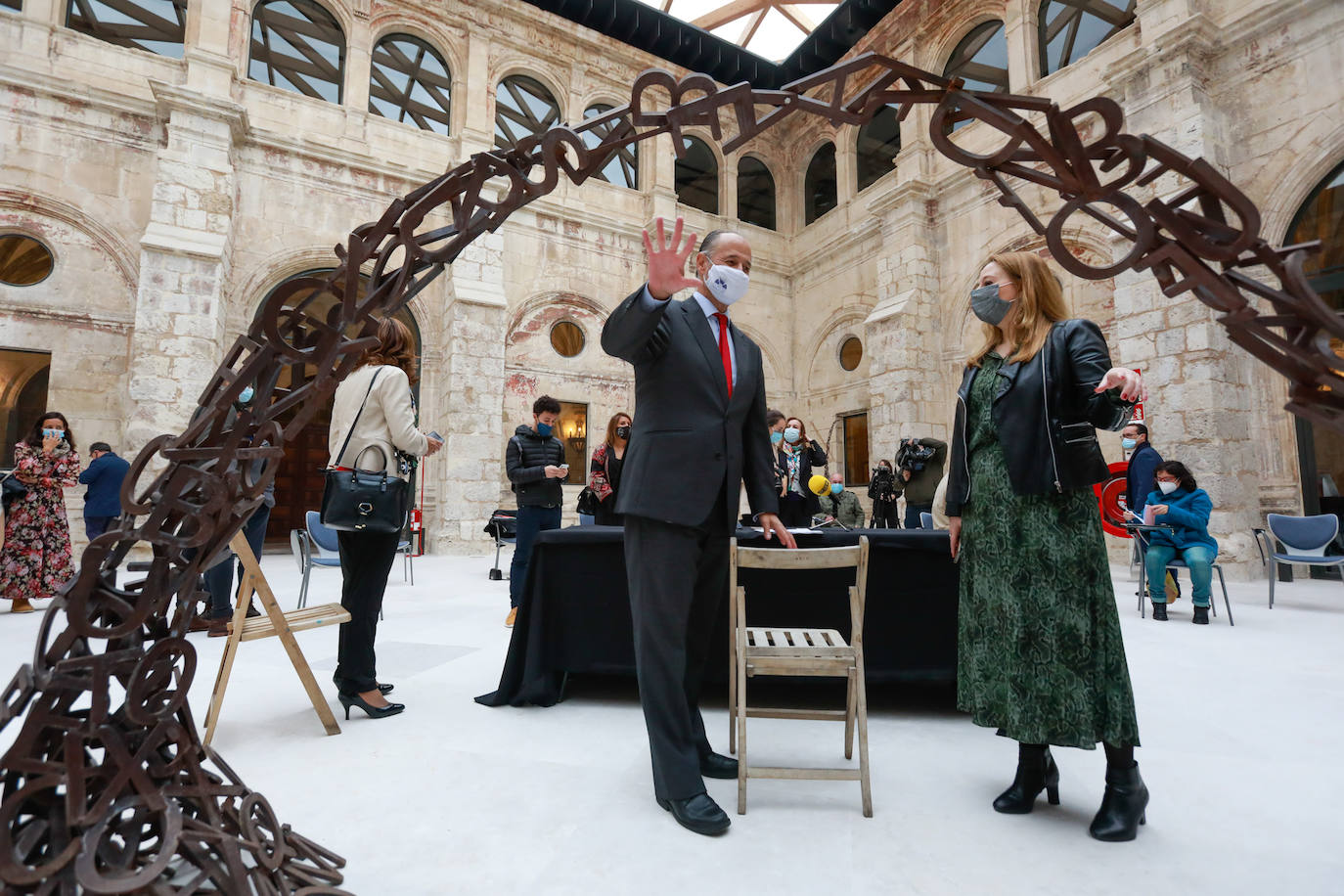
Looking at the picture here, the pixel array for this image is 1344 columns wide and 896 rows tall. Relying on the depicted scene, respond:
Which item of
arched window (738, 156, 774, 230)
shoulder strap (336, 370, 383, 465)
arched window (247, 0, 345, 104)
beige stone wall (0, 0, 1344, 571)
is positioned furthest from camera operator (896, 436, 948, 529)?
arched window (247, 0, 345, 104)

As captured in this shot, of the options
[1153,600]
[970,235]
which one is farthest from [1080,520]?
[970,235]

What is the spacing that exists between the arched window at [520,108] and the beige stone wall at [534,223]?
25cm

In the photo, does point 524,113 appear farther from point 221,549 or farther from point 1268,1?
point 221,549

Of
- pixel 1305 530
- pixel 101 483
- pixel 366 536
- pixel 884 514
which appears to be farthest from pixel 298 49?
pixel 1305 530

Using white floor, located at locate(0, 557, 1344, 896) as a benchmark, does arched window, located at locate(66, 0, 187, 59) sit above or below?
above

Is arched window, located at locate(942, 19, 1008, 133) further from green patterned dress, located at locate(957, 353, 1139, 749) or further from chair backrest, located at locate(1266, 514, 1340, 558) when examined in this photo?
green patterned dress, located at locate(957, 353, 1139, 749)

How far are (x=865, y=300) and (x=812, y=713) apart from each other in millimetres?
12249

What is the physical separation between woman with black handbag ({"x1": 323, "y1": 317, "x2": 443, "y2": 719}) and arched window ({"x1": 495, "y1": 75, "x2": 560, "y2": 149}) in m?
11.2

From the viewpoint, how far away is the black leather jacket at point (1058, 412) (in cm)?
206

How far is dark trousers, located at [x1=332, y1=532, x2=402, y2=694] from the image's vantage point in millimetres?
3002

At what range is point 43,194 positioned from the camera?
8.97 meters

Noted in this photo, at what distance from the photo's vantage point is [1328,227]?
780 centimetres

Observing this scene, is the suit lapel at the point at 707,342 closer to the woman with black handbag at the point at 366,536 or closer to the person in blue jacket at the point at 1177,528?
the woman with black handbag at the point at 366,536

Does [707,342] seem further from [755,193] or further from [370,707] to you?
[755,193]
